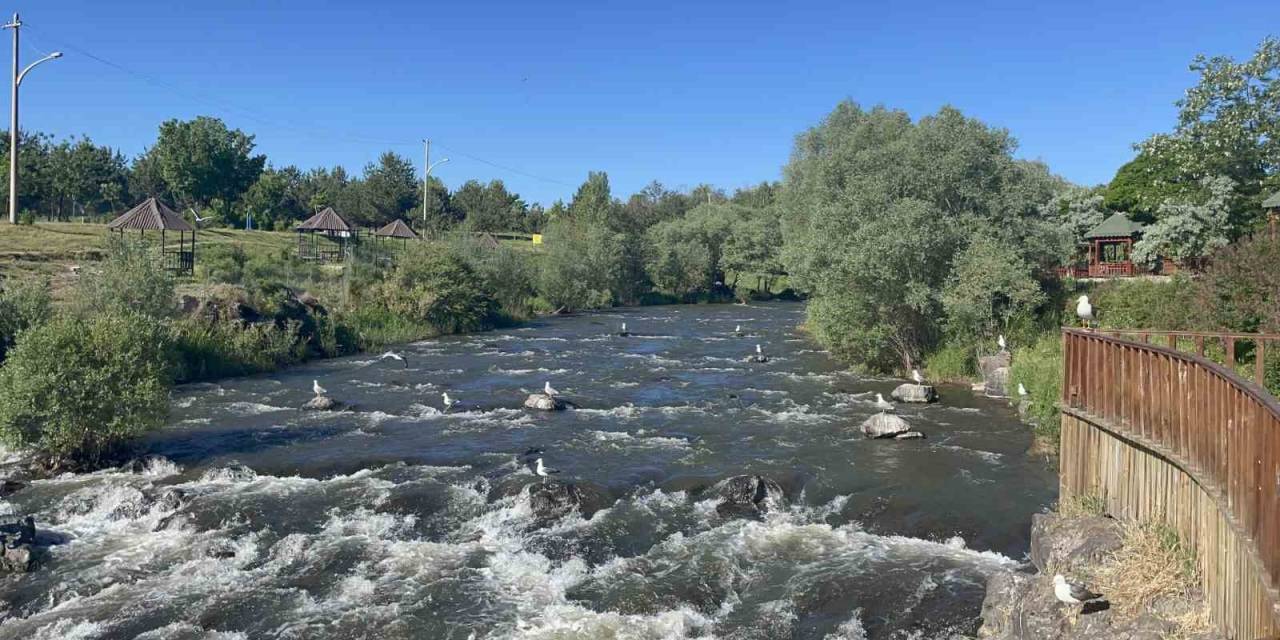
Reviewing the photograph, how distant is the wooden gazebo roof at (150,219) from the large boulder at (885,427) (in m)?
34.8

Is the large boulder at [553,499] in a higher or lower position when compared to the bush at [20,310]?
lower

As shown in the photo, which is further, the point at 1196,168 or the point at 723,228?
the point at 723,228

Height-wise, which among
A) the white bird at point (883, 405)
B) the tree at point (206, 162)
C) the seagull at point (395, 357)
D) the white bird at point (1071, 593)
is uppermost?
the tree at point (206, 162)

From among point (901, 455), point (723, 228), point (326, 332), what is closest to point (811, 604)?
point (901, 455)

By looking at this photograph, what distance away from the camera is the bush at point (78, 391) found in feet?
58.0

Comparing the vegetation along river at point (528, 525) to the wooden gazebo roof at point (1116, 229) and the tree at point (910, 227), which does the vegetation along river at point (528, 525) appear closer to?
the tree at point (910, 227)

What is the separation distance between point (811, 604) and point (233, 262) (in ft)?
143

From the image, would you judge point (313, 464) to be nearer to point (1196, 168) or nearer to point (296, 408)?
point (296, 408)

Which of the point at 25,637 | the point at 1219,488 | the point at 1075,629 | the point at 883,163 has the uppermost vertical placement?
the point at 883,163

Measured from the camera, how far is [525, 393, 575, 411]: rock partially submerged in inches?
1000

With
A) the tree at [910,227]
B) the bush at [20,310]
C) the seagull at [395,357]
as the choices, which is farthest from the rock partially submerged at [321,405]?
the tree at [910,227]

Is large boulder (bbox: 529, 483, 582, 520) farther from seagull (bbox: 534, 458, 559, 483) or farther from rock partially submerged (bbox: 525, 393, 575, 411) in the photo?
rock partially submerged (bbox: 525, 393, 575, 411)

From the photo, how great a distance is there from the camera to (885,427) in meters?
21.5

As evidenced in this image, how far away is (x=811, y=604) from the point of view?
40.1 feet
